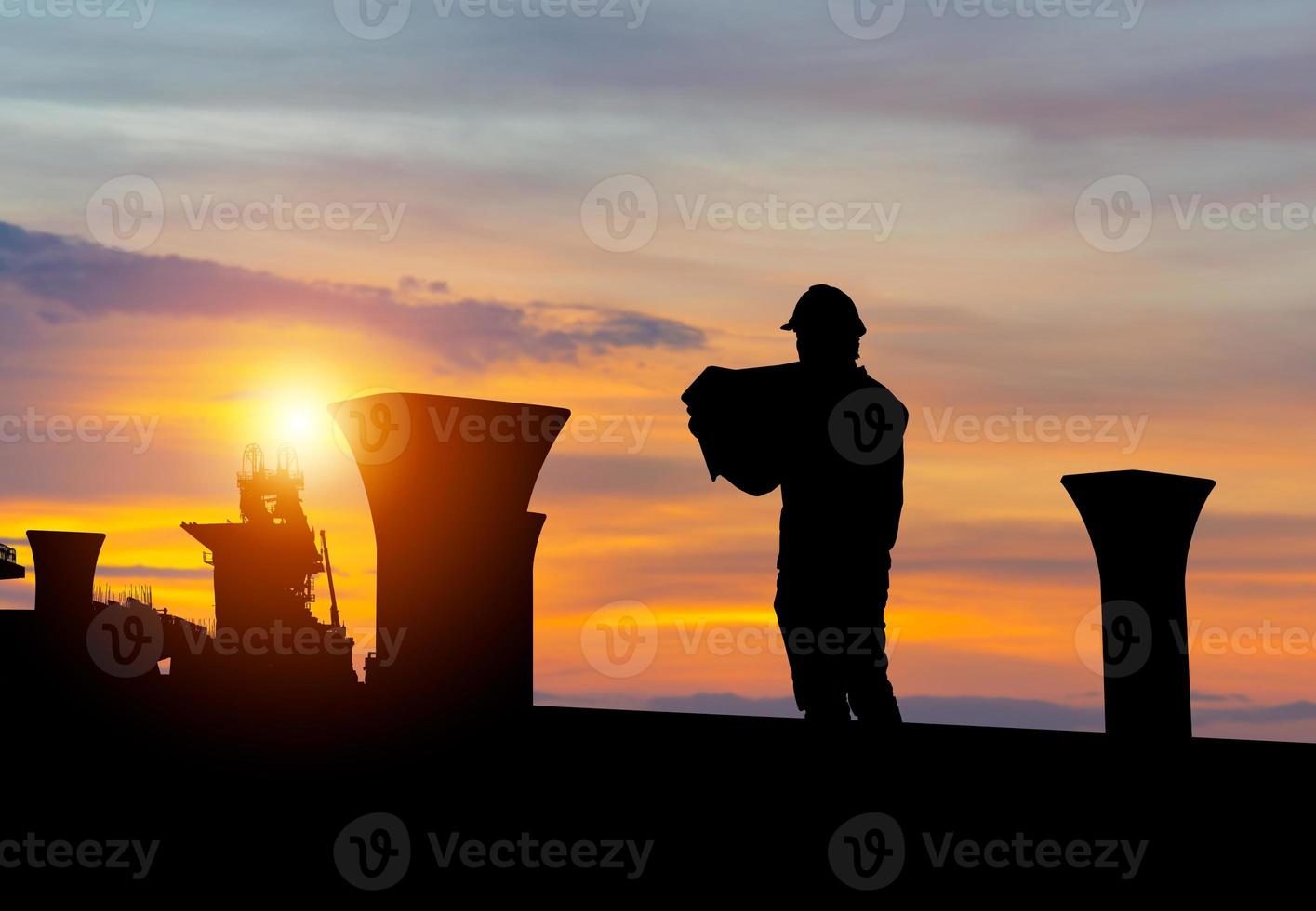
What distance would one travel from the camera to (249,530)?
41156mm

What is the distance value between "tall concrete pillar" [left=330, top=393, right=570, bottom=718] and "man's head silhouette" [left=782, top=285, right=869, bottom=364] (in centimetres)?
173

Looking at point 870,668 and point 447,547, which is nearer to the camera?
point 870,668

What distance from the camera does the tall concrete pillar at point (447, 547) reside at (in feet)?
30.5

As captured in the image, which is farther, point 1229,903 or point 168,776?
point 168,776

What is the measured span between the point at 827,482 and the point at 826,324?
0.83 metres

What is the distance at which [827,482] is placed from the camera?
877 centimetres

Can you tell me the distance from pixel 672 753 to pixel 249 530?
34.0m

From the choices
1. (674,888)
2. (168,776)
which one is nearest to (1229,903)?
(674,888)

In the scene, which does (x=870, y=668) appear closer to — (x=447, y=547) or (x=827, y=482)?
(x=827, y=482)

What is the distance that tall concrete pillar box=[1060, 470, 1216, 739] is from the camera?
11195 millimetres

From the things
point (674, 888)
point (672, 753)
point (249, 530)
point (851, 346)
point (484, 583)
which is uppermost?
point (249, 530)

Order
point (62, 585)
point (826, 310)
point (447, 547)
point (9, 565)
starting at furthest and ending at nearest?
point (9, 565)
point (62, 585)
point (447, 547)
point (826, 310)

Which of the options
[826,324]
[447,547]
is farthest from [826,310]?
[447,547]

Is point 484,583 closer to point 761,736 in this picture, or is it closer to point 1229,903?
point 761,736
